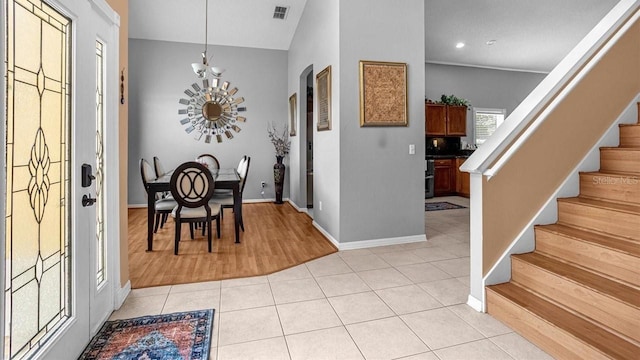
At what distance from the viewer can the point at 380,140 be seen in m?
3.83

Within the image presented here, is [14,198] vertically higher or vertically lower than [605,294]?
higher

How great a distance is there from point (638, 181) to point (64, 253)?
3.52 metres

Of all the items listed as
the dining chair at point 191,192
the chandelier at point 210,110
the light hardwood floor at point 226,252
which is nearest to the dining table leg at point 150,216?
the light hardwood floor at point 226,252

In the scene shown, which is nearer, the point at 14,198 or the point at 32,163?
the point at 14,198

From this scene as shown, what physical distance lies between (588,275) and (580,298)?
0.20 meters

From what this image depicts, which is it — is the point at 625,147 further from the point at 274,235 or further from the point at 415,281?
the point at 274,235

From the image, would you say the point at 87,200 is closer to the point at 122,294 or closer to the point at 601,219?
the point at 122,294

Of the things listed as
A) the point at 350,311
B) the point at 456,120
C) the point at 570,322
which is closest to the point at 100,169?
the point at 350,311

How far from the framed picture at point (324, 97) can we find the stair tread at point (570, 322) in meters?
2.60

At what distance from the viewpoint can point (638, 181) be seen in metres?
2.27

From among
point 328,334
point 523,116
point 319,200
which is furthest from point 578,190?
point 319,200

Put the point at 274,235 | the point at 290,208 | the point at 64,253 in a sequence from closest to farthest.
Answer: the point at 64,253 → the point at 274,235 → the point at 290,208

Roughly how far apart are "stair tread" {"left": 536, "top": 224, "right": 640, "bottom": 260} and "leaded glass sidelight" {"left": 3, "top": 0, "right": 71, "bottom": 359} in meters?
2.97

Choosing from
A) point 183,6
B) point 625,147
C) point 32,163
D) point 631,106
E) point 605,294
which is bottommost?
point 605,294
